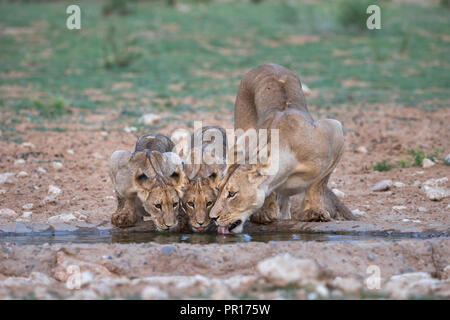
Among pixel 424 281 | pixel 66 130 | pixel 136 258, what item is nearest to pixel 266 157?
pixel 136 258

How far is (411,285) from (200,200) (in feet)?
8.21

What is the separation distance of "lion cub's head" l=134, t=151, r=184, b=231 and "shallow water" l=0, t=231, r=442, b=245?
18 cm

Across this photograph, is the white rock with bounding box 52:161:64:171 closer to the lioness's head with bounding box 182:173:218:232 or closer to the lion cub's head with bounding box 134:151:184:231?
the lion cub's head with bounding box 134:151:184:231

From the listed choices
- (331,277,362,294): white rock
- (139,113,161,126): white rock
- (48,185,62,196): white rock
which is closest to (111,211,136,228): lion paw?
(48,185,62,196): white rock

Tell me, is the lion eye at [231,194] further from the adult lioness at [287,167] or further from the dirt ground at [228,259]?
the dirt ground at [228,259]

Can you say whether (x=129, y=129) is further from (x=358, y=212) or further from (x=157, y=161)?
(x=358, y=212)

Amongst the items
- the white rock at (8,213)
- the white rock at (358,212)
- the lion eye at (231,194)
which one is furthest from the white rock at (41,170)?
the white rock at (358,212)

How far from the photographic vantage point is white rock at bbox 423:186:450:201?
29.7ft

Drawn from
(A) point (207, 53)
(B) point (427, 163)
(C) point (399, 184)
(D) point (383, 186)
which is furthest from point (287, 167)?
(A) point (207, 53)

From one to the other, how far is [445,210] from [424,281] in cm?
315

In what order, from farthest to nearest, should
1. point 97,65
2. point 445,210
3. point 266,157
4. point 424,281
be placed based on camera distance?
point 97,65 < point 445,210 < point 266,157 < point 424,281

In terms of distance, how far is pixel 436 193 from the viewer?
29.8 feet
